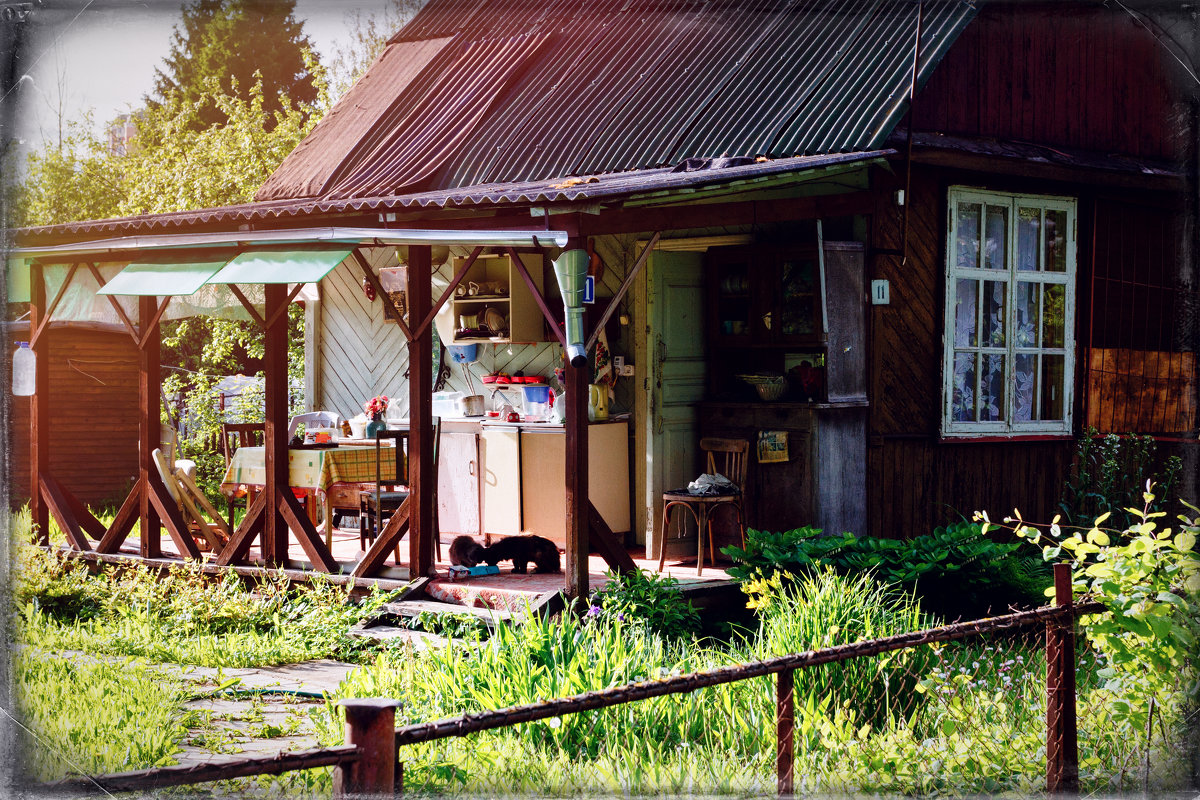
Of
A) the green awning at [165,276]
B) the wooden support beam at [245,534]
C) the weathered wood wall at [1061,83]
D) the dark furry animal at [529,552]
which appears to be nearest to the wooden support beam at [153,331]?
the green awning at [165,276]

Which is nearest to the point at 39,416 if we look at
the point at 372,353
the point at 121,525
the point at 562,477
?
the point at 121,525

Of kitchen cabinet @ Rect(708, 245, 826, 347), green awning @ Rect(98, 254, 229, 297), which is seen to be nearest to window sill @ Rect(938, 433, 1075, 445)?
kitchen cabinet @ Rect(708, 245, 826, 347)

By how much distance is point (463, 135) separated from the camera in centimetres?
1159

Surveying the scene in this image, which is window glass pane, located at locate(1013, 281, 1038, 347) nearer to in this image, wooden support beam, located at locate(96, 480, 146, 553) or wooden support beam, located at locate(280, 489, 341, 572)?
wooden support beam, located at locate(280, 489, 341, 572)

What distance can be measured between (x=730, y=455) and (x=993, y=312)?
2.51 meters

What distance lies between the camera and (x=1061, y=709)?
437 cm

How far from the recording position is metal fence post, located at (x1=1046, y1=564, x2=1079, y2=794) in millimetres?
4348

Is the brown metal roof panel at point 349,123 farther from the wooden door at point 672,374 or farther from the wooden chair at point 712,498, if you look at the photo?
the wooden chair at point 712,498

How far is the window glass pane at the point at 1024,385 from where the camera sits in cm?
995

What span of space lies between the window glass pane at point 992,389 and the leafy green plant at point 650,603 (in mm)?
3510

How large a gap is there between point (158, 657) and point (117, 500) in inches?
295

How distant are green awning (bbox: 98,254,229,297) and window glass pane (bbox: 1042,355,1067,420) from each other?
→ 6.64m

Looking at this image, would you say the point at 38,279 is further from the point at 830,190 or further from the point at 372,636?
the point at 830,190

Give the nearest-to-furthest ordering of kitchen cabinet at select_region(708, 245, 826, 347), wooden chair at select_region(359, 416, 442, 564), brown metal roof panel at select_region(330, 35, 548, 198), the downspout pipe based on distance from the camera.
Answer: the downspout pipe
wooden chair at select_region(359, 416, 442, 564)
kitchen cabinet at select_region(708, 245, 826, 347)
brown metal roof panel at select_region(330, 35, 548, 198)
